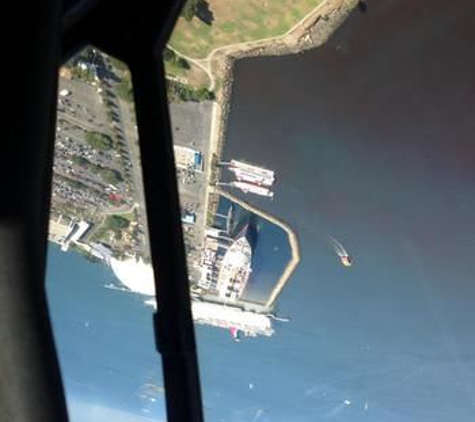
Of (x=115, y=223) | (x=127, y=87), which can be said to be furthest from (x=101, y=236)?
(x=127, y=87)

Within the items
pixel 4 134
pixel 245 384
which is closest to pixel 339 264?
pixel 245 384

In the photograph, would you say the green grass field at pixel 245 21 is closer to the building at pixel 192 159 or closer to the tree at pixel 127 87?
the building at pixel 192 159

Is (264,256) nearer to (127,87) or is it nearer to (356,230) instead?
(356,230)

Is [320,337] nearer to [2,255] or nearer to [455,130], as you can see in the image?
[455,130]

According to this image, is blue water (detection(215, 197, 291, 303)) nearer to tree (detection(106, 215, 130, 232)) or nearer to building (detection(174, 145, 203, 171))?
building (detection(174, 145, 203, 171))

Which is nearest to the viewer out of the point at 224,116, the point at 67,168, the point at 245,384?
the point at 67,168

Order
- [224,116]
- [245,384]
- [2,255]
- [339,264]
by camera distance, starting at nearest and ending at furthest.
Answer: [2,255], [224,116], [339,264], [245,384]

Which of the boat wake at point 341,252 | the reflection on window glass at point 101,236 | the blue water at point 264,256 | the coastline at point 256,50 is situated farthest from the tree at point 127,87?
the boat wake at point 341,252

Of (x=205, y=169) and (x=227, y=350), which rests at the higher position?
(x=205, y=169)
